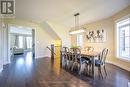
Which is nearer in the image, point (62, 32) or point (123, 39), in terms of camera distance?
point (123, 39)

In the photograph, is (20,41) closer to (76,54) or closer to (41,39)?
(41,39)

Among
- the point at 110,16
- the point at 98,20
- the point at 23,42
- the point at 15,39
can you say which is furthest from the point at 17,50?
the point at 110,16

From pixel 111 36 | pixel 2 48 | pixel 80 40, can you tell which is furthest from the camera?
pixel 80 40

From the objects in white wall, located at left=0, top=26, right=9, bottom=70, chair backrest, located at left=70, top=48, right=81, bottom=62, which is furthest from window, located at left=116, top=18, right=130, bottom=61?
white wall, located at left=0, top=26, right=9, bottom=70

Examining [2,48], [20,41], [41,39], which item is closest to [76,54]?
[2,48]

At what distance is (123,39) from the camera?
18.4 feet

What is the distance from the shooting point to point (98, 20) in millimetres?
7051

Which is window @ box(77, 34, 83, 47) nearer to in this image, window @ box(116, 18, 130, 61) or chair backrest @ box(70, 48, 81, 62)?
window @ box(116, 18, 130, 61)

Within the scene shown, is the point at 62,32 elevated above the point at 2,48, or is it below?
above

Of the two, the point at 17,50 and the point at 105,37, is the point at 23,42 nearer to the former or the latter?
the point at 17,50

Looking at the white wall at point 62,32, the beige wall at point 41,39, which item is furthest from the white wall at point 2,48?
the white wall at point 62,32

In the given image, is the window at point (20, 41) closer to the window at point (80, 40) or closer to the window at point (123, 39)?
the window at point (80, 40)

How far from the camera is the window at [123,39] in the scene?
523 centimetres

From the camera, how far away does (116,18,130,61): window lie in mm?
5230
